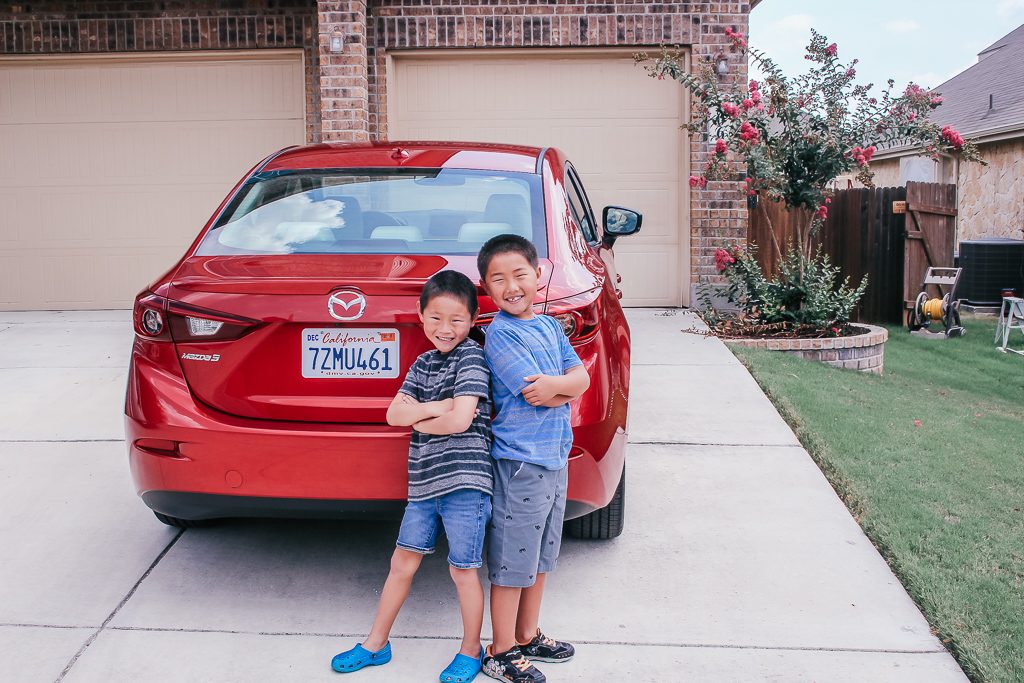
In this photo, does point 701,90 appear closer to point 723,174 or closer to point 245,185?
point 723,174

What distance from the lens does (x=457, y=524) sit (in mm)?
3006

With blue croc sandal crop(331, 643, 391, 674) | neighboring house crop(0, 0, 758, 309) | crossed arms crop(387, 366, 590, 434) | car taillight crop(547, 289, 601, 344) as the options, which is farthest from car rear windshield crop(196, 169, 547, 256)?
neighboring house crop(0, 0, 758, 309)

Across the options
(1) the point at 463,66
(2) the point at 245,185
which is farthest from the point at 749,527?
(1) the point at 463,66

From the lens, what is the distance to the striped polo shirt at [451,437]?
2984 mm

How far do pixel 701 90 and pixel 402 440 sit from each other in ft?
22.9

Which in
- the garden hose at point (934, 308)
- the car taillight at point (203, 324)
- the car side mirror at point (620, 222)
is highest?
the car side mirror at point (620, 222)

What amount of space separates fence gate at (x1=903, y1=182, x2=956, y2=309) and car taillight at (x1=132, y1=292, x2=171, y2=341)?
9864 millimetres

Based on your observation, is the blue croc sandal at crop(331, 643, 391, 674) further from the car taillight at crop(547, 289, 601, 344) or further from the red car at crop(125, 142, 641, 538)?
the car taillight at crop(547, 289, 601, 344)

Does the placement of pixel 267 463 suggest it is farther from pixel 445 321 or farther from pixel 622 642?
pixel 622 642

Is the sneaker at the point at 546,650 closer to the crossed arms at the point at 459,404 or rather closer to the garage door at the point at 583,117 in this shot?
the crossed arms at the point at 459,404

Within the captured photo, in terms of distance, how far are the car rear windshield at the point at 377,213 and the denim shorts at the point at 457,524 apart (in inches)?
37.1

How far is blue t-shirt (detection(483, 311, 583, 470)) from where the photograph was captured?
298 cm

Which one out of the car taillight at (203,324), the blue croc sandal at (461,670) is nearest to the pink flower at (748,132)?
the car taillight at (203,324)

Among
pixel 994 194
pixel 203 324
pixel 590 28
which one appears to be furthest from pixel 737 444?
pixel 994 194
